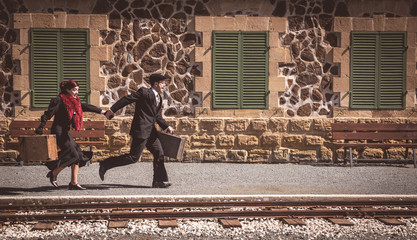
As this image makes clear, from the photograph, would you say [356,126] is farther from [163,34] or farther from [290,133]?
[163,34]

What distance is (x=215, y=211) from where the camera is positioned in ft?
20.9

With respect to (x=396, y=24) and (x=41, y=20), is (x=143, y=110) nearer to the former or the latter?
(x=41, y=20)

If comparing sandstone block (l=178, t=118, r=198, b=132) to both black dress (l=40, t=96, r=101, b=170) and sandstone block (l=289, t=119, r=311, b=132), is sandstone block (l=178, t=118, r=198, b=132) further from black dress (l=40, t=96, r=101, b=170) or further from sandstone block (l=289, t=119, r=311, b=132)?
black dress (l=40, t=96, r=101, b=170)

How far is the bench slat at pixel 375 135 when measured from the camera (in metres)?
11.0

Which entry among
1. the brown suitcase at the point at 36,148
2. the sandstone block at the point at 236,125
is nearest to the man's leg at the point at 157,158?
the brown suitcase at the point at 36,148

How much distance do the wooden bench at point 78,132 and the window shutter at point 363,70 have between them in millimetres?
5939

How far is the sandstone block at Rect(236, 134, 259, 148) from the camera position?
11.5m

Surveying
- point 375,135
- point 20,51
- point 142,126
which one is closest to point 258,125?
point 375,135

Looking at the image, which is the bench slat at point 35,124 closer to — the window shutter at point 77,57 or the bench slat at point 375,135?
the window shutter at point 77,57

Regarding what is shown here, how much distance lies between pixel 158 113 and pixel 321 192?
291 centimetres

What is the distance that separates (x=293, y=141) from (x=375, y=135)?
1827 mm

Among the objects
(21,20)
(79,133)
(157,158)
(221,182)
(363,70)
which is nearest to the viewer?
(157,158)

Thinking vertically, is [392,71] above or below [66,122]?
above

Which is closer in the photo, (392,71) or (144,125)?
(144,125)
